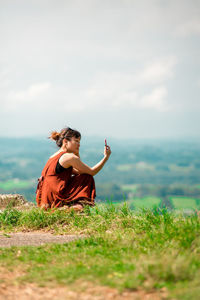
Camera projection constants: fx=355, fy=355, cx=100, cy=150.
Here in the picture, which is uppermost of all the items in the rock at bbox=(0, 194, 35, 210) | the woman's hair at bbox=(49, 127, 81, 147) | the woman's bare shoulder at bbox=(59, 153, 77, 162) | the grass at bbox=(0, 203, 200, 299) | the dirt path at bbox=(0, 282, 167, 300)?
the woman's hair at bbox=(49, 127, 81, 147)

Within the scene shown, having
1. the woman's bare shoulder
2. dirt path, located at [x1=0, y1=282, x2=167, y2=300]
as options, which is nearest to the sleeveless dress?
the woman's bare shoulder

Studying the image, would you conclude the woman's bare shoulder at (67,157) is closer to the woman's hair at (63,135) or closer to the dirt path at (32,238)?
the woman's hair at (63,135)

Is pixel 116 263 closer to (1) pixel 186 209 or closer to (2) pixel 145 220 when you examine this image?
(2) pixel 145 220

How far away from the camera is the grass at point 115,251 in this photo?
366cm

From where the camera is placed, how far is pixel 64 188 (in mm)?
7500

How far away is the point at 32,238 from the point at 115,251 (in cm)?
181

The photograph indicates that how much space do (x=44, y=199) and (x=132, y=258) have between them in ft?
11.8

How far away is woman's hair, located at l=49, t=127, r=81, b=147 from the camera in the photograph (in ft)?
25.0

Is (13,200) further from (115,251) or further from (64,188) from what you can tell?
(115,251)

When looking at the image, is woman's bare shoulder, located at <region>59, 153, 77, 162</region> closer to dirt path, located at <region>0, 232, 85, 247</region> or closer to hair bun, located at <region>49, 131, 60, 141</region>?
hair bun, located at <region>49, 131, 60, 141</region>

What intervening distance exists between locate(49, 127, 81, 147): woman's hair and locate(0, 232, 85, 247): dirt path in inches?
84.0

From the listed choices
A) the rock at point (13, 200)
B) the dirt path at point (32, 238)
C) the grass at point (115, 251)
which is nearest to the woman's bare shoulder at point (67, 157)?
the grass at point (115, 251)

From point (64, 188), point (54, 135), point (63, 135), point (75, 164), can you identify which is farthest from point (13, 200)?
point (75, 164)

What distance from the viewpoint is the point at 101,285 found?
12.1 ft
